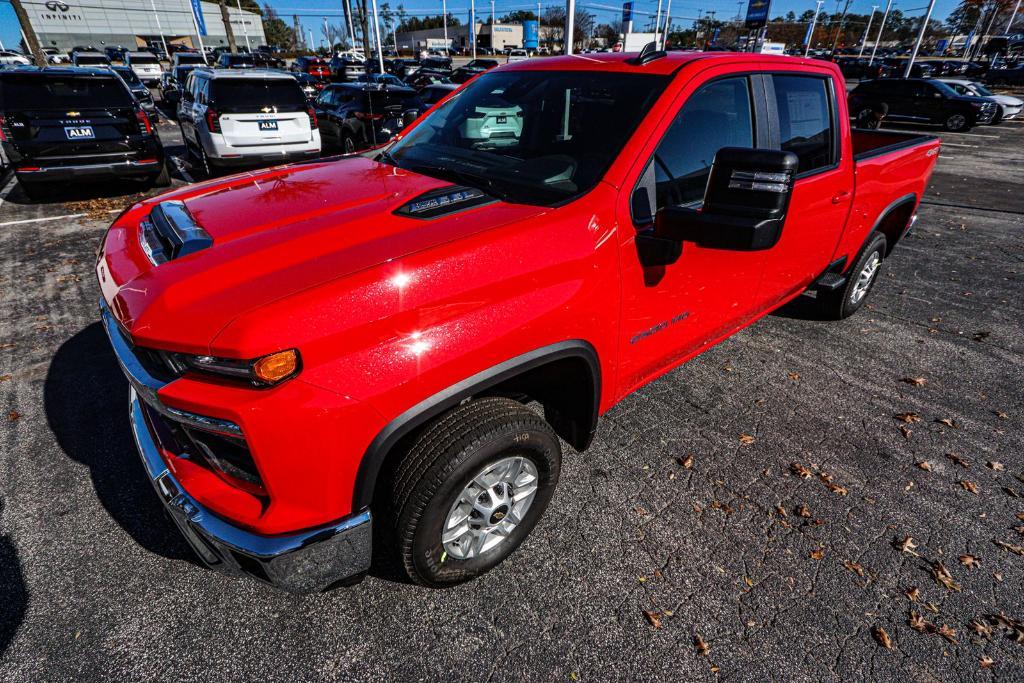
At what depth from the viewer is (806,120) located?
315 centimetres

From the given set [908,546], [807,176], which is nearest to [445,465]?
[908,546]

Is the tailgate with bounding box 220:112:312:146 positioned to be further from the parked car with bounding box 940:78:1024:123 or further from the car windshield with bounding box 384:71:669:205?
the parked car with bounding box 940:78:1024:123

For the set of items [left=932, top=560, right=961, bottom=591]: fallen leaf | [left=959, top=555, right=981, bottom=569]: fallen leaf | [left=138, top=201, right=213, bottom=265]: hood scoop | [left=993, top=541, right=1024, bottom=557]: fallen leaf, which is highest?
[left=138, top=201, right=213, bottom=265]: hood scoop

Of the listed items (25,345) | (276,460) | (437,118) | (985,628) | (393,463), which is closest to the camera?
(276,460)

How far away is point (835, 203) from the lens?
3.37 metres

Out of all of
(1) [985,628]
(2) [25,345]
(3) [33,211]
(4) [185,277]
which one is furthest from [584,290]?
(3) [33,211]

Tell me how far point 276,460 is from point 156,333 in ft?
1.78

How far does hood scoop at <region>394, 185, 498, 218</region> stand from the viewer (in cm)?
206

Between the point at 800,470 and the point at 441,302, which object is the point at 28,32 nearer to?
the point at 441,302

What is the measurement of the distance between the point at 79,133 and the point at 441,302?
325 inches

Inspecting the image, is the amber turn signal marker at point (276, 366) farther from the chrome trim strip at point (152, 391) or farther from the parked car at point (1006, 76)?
the parked car at point (1006, 76)

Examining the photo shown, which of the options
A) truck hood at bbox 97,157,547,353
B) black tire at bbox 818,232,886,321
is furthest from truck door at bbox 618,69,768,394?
black tire at bbox 818,232,886,321

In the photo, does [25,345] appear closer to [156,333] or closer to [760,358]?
[156,333]

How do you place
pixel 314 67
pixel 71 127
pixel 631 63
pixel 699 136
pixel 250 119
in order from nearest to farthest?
pixel 699 136 → pixel 631 63 → pixel 71 127 → pixel 250 119 → pixel 314 67
